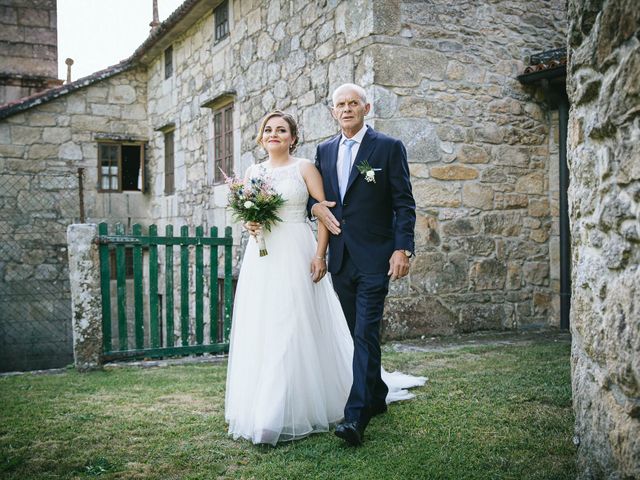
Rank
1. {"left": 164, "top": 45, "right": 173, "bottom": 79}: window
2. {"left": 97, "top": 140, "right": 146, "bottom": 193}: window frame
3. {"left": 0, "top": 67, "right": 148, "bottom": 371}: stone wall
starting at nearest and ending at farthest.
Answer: {"left": 0, "top": 67, "right": 148, "bottom": 371}: stone wall, {"left": 164, "top": 45, "right": 173, "bottom": 79}: window, {"left": 97, "top": 140, "right": 146, "bottom": 193}: window frame

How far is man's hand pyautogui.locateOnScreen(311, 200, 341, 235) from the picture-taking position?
3.72 meters

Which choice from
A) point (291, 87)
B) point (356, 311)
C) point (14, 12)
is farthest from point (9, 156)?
point (356, 311)

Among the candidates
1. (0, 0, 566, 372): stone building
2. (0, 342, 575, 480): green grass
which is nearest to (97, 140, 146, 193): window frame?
(0, 0, 566, 372): stone building

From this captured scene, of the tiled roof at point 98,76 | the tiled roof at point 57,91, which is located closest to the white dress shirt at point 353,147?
the tiled roof at point 98,76

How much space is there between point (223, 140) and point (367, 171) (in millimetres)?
7809

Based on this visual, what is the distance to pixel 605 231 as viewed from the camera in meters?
2.25

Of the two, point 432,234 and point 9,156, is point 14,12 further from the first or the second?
point 432,234

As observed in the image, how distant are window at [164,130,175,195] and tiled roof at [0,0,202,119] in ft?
6.54

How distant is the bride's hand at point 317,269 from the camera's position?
3799 millimetres

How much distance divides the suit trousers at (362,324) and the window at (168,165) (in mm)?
10674

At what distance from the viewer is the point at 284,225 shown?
3881 millimetres

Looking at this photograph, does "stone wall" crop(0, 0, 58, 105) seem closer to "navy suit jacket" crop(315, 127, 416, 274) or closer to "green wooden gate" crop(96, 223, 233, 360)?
"green wooden gate" crop(96, 223, 233, 360)

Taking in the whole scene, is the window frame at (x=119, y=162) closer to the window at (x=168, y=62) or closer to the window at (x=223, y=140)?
the window at (x=168, y=62)

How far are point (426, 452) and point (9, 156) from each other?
1272cm
